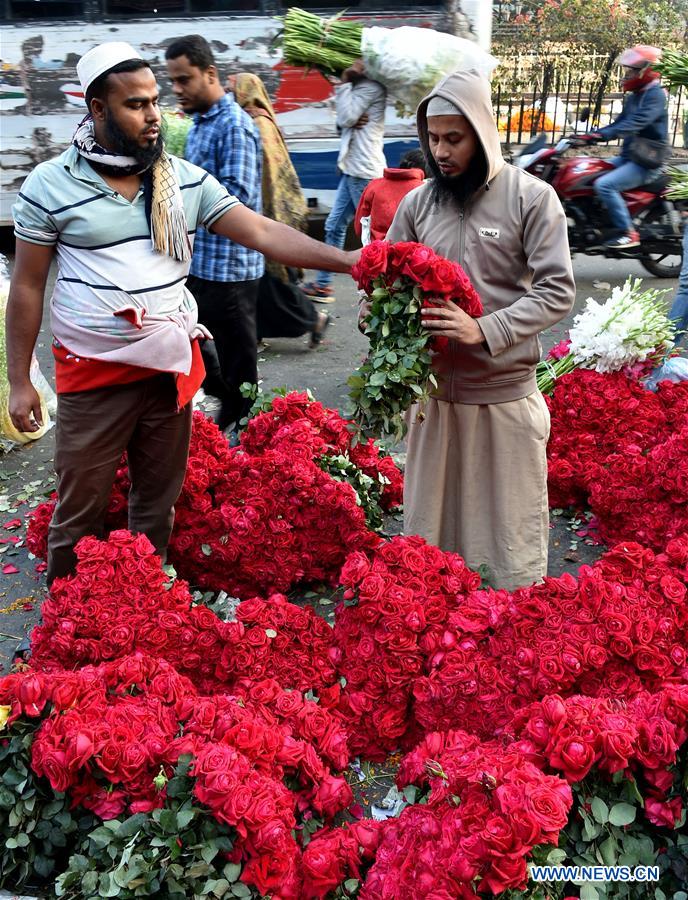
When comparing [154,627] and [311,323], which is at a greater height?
[154,627]

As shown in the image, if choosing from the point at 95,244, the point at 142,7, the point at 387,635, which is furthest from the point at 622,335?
the point at 142,7

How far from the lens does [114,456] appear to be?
345 cm

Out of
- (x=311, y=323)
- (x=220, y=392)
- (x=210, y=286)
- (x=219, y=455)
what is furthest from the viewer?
(x=311, y=323)

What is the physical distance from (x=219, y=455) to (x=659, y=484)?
202 cm

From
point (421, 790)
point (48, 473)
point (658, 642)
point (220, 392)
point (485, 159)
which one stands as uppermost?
point (485, 159)

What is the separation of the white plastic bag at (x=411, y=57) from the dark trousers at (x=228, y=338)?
3.13m

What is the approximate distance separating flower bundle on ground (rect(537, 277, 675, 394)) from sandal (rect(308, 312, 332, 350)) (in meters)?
2.78

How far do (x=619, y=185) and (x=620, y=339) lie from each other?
4.60 m

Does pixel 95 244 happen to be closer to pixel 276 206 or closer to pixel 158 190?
pixel 158 190

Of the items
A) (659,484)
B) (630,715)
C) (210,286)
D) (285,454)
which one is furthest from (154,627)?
(210,286)

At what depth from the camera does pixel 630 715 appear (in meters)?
2.38

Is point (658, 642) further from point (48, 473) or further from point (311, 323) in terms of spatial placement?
point (311, 323)

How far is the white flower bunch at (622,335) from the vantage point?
16.3 ft

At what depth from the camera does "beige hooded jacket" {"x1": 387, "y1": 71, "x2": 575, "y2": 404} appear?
3041mm
